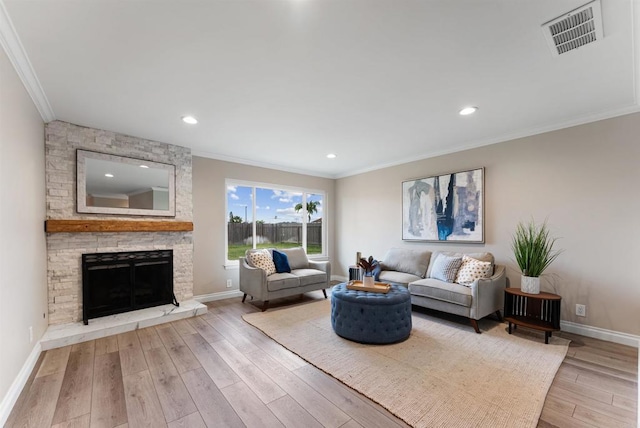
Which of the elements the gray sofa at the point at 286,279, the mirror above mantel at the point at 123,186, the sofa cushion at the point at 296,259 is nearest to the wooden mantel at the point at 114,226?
the mirror above mantel at the point at 123,186

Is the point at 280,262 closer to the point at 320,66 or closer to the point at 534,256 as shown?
the point at 320,66

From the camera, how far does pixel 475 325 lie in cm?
318

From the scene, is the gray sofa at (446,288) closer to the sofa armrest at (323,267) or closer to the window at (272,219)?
the sofa armrest at (323,267)

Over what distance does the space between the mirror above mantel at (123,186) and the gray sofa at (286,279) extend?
155cm

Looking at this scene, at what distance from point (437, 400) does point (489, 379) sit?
23.9 inches

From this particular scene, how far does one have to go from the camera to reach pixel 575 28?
1725mm

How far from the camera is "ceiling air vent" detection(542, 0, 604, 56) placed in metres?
1.60

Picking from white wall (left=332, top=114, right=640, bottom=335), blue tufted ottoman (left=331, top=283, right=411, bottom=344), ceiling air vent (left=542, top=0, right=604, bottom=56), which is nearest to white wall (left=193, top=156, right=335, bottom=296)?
blue tufted ottoman (left=331, top=283, right=411, bottom=344)

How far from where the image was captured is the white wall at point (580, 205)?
113 inches

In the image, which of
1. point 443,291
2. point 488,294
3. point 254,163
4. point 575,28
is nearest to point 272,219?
point 254,163

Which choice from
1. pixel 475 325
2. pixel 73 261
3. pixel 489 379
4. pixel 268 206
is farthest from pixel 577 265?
pixel 73 261

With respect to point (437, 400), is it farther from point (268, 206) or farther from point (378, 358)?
point (268, 206)

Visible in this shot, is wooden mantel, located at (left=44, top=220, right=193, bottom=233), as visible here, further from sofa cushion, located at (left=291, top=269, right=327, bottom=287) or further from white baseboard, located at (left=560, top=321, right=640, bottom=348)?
white baseboard, located at (left=560, top=321, right=640, bottom=348)

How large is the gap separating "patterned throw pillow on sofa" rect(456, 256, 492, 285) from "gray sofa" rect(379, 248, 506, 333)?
3.4 inches
